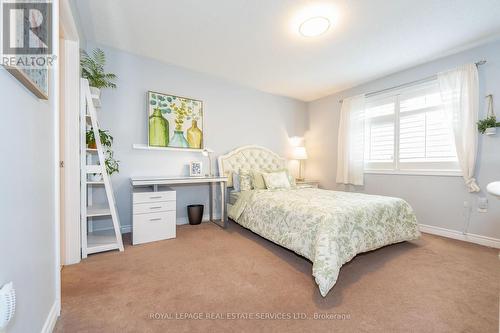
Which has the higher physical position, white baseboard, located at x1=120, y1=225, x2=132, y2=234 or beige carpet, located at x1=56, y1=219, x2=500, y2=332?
white baseboard, located at x1=120, y1=225, x2=132, y2=234

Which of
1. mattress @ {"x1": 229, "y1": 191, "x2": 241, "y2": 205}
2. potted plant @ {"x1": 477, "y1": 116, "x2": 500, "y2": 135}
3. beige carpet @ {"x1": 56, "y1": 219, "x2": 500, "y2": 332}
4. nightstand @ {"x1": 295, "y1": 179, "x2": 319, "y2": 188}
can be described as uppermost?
potted plant @ {"x1": 477, "y1": 116, "x2": 500, "y2": 135}

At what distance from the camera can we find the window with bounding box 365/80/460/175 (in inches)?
118

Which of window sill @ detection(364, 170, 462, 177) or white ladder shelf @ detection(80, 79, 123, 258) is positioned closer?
white ladder shelf @ detection(80, 79, 123, 258)

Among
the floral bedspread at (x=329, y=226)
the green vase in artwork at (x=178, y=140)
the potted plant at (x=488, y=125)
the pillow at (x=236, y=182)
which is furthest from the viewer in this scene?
the pillow at (x=236, y=182)

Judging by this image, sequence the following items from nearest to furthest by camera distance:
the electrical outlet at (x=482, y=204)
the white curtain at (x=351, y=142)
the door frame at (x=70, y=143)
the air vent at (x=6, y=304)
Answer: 1. the air vent at (x=6, y=304)
2. the door frame at (x=70, y=143)
3. the electrical outlet at (x=482, y=204)
4. the white curtain at (x=351, y=142)

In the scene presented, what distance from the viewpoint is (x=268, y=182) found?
3350mm

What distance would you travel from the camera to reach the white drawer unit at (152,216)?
2572 millimetres

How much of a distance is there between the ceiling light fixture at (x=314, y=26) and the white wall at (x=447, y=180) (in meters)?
1.92

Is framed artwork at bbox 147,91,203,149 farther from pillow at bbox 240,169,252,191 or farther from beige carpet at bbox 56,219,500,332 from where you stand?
beige carpet at bbox 56,219,500,332

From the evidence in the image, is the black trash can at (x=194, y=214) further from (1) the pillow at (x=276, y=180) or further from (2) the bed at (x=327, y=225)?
(1) the pillow at (x=276, y=180)

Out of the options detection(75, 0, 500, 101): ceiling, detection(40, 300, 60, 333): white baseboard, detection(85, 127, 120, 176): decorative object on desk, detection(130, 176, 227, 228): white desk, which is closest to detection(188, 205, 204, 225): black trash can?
detection(130, 176, 227, 228): white desk

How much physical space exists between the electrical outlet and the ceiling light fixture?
9.15ft

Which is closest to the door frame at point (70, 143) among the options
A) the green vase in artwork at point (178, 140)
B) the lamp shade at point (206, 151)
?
the green vase in artwork at point (178, 140)

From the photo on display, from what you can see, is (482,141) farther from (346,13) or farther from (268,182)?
(268,182)
